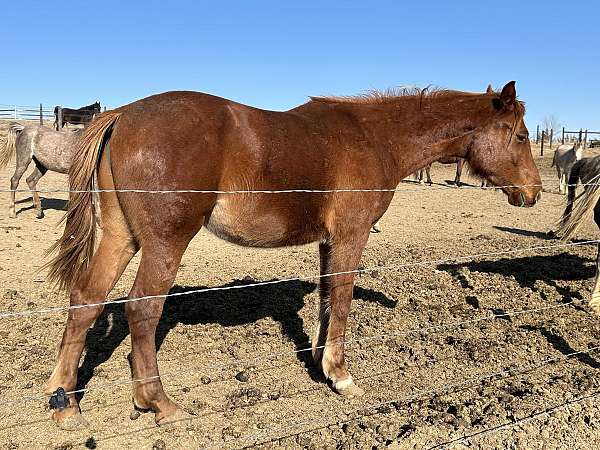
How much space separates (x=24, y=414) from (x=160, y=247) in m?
1.58

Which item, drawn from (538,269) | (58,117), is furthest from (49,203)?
(538,269)

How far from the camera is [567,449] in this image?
3156 millimetres

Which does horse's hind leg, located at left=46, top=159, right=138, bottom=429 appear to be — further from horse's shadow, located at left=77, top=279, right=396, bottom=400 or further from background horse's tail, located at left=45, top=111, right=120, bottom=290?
horse's shadow, located at left=77, top=279, right=396, bottom=400

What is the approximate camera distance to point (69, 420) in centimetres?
329

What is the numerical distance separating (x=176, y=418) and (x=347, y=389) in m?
1.30

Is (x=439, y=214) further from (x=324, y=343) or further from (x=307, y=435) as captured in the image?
(x=307, y=435)

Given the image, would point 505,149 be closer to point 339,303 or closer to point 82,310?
point 339,303

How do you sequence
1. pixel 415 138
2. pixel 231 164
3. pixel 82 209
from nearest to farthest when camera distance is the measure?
pixel 231 164, pixel 82 209, pixel 415 138

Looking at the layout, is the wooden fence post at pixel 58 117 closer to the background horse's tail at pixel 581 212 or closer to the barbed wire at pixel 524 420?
the background horse's tail at pixel 581 212

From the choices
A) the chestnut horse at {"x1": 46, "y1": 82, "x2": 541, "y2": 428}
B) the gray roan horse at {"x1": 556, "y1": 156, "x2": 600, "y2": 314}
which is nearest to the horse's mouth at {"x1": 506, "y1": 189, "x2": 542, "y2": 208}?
the chestnut horse at {"x1": 46, "y1": 82, "x2": 541, "y2": 428}

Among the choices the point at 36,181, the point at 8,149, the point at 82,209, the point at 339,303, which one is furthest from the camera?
the point at 8,149

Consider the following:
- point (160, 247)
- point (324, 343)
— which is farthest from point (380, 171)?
point (160, 247)

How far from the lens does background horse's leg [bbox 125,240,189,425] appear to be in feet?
10.4

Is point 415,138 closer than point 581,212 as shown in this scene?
Yes
